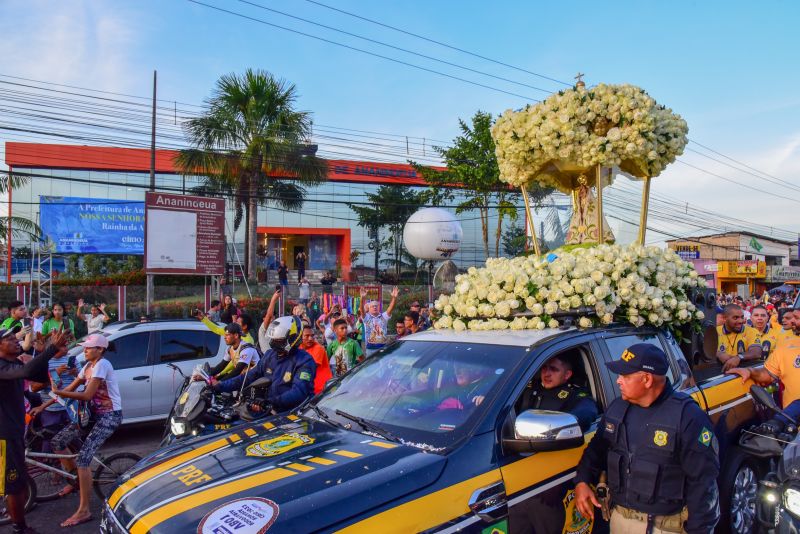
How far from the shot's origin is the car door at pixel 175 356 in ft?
26.2

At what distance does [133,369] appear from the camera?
7.90m

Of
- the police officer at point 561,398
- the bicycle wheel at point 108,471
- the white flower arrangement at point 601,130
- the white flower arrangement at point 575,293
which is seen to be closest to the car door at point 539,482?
the police officer at point 561,398

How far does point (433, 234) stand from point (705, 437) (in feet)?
89.3

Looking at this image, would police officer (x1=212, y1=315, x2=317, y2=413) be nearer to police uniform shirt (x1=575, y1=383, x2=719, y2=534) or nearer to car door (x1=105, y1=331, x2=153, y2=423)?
police uniform shirt (x1=575, y1=383, x2=719, y2=534)

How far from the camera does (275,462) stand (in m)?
2.78

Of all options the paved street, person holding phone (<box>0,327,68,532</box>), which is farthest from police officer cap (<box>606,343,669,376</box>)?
the paved street

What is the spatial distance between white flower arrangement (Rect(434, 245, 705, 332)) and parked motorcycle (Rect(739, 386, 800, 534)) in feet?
3.04

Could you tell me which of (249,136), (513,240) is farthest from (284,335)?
(513,240)

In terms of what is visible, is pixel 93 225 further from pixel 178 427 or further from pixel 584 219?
pixel 584 219

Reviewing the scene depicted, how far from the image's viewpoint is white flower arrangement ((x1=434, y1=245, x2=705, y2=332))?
157 inches

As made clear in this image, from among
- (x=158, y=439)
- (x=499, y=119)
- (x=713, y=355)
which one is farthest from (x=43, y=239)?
(x=713, y=355)

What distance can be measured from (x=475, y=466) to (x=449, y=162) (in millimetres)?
26120

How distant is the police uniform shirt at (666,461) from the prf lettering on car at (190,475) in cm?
187

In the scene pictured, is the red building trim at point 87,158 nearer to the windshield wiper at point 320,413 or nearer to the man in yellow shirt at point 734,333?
the man in yellow shirt at point 734,333
